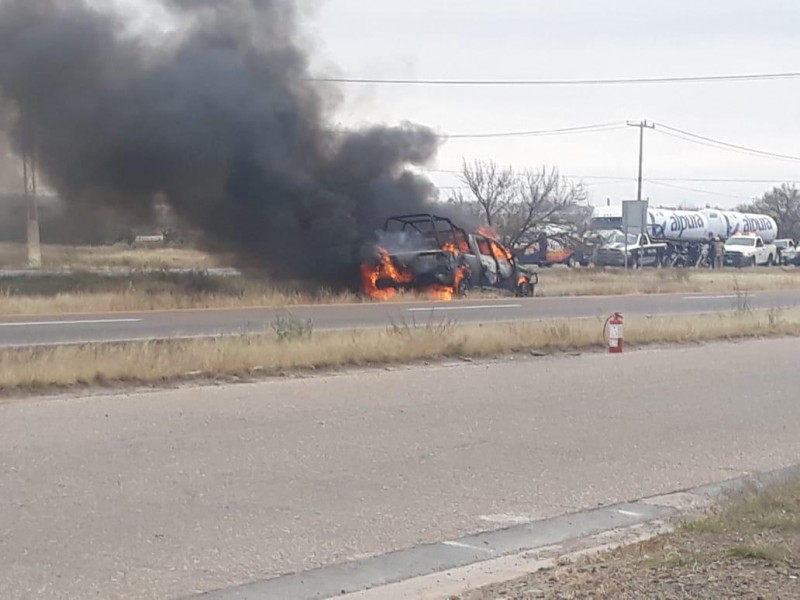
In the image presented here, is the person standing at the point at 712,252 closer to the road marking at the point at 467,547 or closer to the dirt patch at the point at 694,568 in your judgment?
the dirt patch at the point at 694,568

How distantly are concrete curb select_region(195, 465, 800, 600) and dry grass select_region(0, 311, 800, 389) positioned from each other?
618 cm

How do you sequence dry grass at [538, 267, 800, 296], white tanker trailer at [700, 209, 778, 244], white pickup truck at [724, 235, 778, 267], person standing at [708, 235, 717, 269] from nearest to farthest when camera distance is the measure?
dry grass at [538, 267, 800, 296]
person standing at [708, 235, 717, 269]
white pickup truck at [724, 235, 778, 267]
white tanker trailer at [700, 209, 778, 244]

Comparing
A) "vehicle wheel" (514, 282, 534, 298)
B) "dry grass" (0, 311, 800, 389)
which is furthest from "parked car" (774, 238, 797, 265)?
"dry grass" (0, 311, 800, 389)

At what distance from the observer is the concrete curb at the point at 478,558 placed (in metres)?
5.77

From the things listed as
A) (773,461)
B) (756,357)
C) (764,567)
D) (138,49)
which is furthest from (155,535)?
(138,49)

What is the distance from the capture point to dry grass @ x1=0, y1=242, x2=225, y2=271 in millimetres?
35062

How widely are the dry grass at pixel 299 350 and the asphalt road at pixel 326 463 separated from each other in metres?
0.70


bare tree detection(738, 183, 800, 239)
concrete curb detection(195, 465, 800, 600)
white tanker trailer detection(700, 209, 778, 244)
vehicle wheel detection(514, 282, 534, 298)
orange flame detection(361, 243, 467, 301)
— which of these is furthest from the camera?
bare tree detection(738, 183, 800, 239)

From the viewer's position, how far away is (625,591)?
17.0 feet

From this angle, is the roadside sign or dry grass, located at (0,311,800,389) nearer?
dry grass, located at (0,311,800,389)

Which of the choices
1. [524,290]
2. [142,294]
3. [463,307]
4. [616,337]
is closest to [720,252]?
[524,290]

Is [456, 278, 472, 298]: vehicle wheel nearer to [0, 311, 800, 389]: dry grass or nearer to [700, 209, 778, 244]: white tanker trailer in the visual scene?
[0, 311, 800, 389]: dry grass

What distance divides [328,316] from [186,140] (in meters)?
9.82

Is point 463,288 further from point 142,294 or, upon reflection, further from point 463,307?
point 142,294
